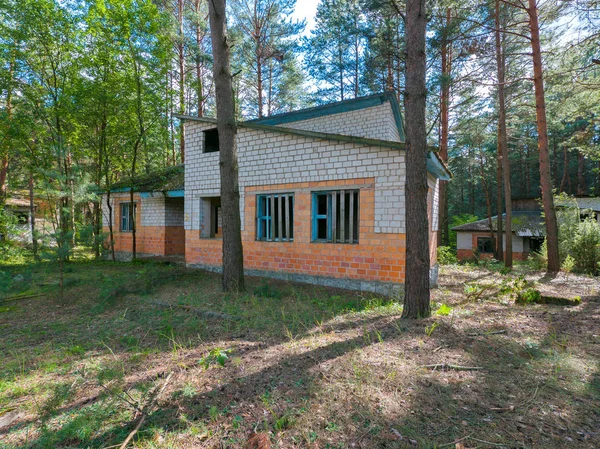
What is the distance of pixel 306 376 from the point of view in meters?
3.18

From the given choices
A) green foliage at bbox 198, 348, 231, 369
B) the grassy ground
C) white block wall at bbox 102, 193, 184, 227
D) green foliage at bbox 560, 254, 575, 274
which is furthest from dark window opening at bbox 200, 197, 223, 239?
green foliage at bbox 560, 254, 575, 274

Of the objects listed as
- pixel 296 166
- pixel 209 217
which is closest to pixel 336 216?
pixel 296 166

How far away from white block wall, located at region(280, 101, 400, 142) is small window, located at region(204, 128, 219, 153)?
12.0ft

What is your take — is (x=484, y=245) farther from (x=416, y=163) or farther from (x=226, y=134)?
(x=226, y=134)

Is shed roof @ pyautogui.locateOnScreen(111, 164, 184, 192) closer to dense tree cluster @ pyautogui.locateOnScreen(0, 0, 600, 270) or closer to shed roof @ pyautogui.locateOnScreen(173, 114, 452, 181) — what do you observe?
dense tree cluster @ pyautogui.locateOnScreen(0, 0, 600, 270)

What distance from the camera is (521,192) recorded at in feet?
106

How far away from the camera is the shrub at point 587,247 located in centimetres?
1040

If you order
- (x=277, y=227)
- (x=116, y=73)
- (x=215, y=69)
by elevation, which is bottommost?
(x=277, y=227)

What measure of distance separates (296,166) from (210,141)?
13.3 ft

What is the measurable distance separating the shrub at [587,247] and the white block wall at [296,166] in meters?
8.65

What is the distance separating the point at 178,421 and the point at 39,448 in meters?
0.98

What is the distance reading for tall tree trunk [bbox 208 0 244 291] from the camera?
6.69 meters

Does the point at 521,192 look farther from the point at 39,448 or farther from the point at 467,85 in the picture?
the point at 39,448

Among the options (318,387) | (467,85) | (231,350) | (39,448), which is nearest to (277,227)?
(231,350)
